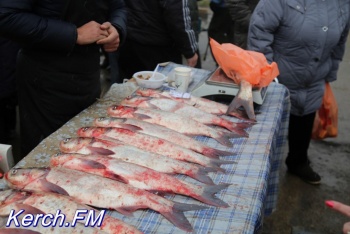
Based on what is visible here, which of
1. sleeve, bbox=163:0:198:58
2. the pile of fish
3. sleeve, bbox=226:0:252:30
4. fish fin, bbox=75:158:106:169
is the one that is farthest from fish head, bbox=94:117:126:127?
sleeve, bbox=226:0:252:30

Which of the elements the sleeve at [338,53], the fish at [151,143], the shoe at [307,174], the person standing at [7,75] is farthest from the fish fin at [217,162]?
the person standing at [7,75]

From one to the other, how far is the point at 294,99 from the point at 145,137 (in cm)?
216

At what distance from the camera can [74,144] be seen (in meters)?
2.49

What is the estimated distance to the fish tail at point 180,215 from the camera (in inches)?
75.4

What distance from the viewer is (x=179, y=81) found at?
11.7ft

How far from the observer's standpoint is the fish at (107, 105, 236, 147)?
9.29 feet

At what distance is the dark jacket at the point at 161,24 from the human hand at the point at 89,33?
5.15ft

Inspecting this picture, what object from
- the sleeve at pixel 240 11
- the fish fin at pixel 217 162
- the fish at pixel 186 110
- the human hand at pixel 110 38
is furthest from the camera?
the sleeve at pixel 240 11

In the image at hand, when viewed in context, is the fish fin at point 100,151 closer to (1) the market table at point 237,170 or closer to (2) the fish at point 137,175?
(2) the fish at point 137,175

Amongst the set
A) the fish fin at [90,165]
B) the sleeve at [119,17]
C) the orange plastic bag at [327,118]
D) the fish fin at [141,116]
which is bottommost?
the orange plastic bag at [327,118]

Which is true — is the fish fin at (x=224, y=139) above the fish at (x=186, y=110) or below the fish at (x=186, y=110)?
below

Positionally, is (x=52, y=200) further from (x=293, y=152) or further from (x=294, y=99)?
(x=293, y=152)

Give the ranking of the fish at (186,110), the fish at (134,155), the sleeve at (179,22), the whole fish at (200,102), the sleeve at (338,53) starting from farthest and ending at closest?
the sleeve at (179,22)
the sleeve at (338,53)
the whole fish at (200,102)
the fish at (186,110)
the fish at (134,155)

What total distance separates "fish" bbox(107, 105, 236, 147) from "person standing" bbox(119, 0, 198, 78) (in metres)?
1.77
